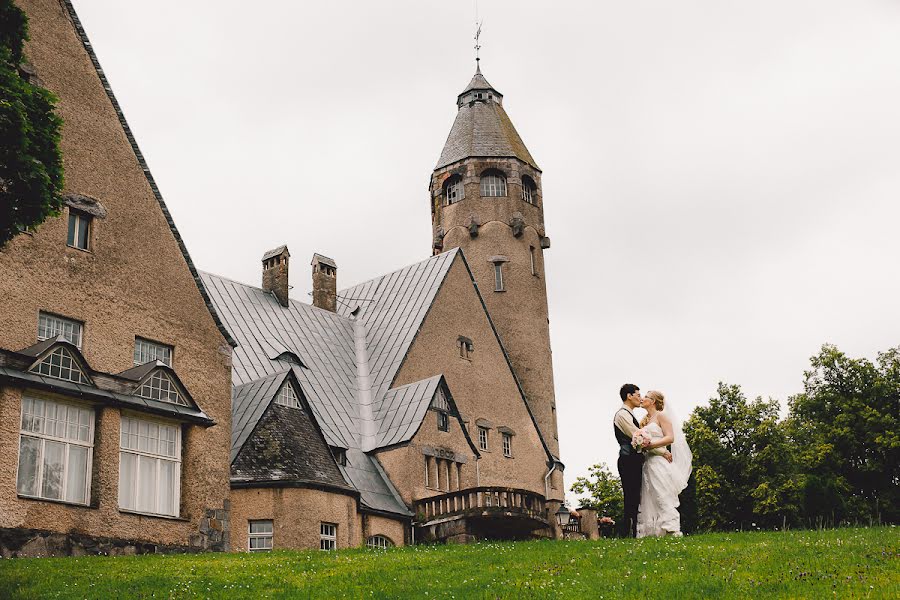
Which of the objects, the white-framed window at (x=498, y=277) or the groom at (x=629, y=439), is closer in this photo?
the groom at (x=629, y=439)

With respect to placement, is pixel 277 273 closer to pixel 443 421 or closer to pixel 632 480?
pixel 443 421

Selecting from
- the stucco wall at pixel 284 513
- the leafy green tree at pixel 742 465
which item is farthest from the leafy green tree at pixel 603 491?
the stucco wall at pixel 284 513

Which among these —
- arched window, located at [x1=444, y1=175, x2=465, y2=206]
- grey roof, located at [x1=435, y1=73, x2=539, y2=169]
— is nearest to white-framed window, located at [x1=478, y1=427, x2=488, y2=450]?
arched window, located at [x1=444, y1=175, x2=465, y2=206]

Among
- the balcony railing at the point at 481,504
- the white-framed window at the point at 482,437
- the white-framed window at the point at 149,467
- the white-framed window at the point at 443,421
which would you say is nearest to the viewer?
the white-framed window at the point at 149,467

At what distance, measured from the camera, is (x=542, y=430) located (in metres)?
51.9

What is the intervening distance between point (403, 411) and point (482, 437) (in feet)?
18.2

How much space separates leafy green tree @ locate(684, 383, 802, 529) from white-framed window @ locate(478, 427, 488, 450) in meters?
18.1

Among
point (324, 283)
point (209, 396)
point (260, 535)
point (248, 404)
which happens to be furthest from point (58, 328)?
point (324, 283)

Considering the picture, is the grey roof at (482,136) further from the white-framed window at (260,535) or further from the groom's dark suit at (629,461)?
the groom's dark suit at (629,461)

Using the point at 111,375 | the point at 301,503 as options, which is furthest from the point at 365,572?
the point at 301,503

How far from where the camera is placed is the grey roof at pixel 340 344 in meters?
38.4

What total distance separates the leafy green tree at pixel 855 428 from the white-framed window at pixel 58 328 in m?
39.2

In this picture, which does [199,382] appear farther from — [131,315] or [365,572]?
Answer: [365,572]

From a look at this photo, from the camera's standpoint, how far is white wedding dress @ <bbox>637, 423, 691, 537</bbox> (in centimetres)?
2053
